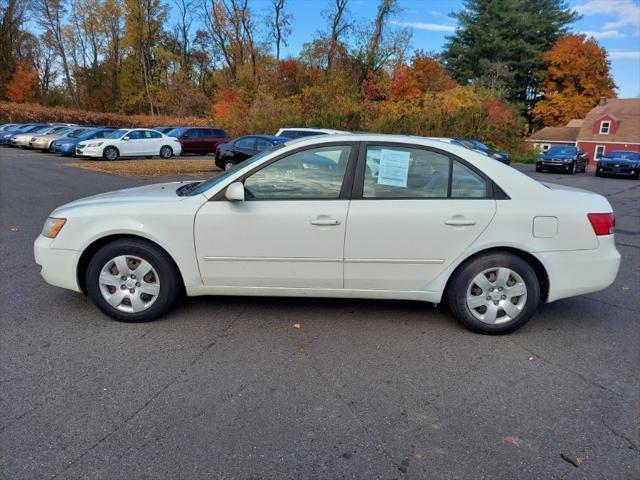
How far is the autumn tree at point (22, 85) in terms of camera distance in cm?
5006

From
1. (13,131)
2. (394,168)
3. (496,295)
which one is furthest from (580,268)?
(13,131)

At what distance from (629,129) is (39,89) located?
67.6 metres

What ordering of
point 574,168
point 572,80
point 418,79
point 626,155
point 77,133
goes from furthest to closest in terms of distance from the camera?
1. point 572,80
2. point 418,79
3. point 574,168
4. point 77,133
5. point 626,155

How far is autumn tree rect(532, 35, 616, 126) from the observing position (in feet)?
168

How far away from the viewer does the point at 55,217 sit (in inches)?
153

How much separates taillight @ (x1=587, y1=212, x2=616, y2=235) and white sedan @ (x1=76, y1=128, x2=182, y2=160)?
20.7 m

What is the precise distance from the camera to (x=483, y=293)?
12.2 ft

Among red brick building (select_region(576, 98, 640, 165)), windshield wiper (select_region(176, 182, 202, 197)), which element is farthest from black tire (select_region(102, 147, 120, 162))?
red brick building (select_region(576, 98, 640, 165))

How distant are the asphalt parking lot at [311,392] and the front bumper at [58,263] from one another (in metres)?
0.35

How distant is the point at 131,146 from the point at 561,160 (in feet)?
74.7

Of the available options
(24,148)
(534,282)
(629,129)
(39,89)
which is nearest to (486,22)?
(629,129)

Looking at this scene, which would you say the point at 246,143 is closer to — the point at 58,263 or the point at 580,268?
the point at 58,263

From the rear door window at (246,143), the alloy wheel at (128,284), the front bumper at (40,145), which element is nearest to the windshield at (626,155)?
the rear door window at (246,143)

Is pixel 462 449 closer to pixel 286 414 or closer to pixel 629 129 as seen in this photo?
pixel 286 414
